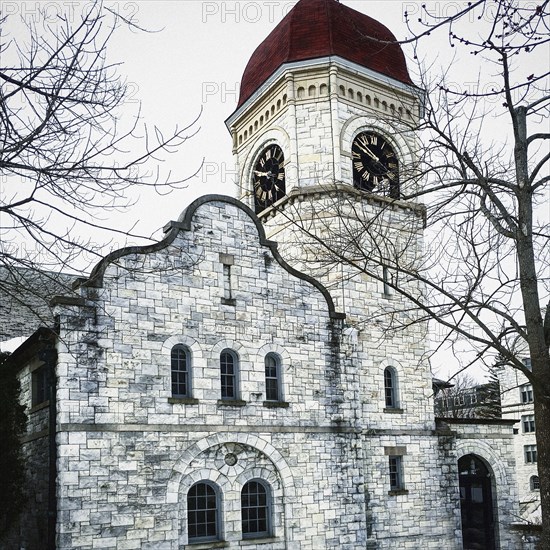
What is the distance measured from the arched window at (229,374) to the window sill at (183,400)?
43.1 inches

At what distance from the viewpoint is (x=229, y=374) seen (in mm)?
18609

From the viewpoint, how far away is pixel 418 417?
2342cm

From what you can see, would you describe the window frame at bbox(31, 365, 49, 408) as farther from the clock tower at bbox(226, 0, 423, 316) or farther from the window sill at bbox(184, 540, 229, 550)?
the clock tower at bbox(226, 0, 423, 316)

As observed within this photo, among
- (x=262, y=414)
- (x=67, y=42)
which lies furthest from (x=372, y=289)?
(x=67, y=42)

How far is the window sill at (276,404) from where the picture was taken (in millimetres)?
18844

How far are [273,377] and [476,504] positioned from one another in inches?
458

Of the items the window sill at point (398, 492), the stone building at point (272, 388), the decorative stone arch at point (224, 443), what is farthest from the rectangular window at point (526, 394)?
the decorative stone arch at point (224, 443)

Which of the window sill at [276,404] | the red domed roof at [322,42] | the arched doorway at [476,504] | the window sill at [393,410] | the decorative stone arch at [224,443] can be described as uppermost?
the red domed roof at [322,42]

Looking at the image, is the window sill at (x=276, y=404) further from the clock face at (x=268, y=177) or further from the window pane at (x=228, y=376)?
the clock face at (x=268, y=177)

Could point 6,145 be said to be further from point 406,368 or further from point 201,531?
point 406,368

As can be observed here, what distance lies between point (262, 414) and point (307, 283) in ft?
14.6

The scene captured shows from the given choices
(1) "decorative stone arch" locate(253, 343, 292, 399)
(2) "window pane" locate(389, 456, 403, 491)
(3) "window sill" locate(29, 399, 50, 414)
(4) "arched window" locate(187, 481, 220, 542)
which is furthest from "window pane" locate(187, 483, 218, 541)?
(2) "window pane" locate(389, 456, 403, 491)

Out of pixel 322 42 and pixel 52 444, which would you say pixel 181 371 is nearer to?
pixel 52 444

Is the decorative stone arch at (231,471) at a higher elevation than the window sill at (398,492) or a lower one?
higher
